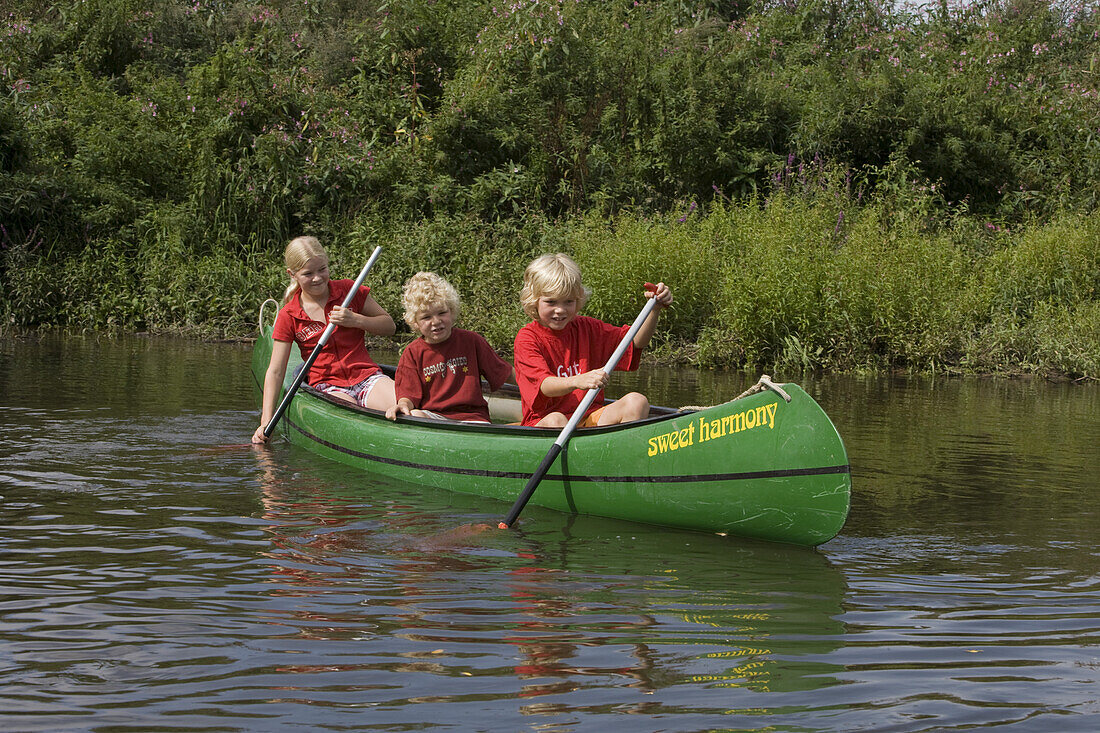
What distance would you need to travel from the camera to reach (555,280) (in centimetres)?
538

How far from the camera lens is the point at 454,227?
46.8 feet

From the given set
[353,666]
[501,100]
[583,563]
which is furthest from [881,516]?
[501,100]

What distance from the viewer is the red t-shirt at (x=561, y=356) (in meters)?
5.52

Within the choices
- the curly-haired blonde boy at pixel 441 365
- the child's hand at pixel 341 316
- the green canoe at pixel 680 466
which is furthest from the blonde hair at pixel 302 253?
the green canoe at pixel 680 466

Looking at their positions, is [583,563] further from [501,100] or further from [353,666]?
[501,100]

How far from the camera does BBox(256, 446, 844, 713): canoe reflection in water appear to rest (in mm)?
3115

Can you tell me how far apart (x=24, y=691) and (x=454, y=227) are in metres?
11.6

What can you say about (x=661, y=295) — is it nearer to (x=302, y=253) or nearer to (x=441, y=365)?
(x=441, y=365)

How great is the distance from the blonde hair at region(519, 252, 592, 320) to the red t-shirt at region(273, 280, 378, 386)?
199 centimetres

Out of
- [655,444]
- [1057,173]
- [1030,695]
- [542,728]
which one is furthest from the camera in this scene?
[1057,173]

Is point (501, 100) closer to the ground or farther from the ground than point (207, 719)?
farther from the ground

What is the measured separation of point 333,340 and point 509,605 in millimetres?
3896

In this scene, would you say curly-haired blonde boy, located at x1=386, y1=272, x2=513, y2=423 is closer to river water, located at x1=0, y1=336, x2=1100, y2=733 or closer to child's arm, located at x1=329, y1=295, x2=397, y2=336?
river water, located at x1=0, y1=336, x2=1100, y2=733

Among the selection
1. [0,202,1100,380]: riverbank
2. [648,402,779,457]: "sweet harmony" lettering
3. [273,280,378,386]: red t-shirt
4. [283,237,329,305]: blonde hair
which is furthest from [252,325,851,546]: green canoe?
[0,202,1100,380]: riverbank
